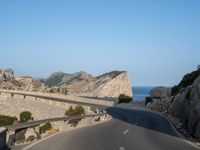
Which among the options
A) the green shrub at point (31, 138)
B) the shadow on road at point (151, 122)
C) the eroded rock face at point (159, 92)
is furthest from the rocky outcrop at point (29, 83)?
the green shrub at point (31, 138)

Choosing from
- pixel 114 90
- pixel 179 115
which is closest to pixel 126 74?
pixel 114 90

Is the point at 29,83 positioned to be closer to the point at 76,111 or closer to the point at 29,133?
the point at 76,111

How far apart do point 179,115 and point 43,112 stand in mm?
27580

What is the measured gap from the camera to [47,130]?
2595 cm

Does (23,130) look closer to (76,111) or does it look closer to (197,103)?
(197,103)

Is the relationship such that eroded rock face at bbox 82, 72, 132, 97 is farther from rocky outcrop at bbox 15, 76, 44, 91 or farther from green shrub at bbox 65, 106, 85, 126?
green shrub at bbox 65, 106, 85, 126

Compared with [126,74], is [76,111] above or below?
below

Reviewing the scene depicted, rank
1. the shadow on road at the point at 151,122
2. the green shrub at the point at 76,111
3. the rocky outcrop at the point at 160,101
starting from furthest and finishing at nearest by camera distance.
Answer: the rocky outcrop at the point at 160,101
the green shrub at the point at 76,111
the shadow on road at the point at 151,122

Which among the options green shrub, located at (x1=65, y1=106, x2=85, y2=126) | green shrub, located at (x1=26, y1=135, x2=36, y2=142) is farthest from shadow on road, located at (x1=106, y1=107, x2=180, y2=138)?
green shrub, located at (x1=26, y1=135, x2=36, y2=142)

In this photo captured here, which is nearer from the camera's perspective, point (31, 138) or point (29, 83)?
point (31, 138)

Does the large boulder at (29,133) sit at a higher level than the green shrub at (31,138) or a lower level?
higher

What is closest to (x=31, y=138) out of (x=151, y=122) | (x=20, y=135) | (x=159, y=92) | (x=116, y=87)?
(x=20, y=135)

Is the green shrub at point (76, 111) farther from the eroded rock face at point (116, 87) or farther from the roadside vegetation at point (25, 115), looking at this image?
the eroded rock face at point (116, 87)

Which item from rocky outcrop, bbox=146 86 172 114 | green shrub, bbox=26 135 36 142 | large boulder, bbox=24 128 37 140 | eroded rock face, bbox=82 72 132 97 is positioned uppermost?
eroded rock face, bbox=82 72 132 97
